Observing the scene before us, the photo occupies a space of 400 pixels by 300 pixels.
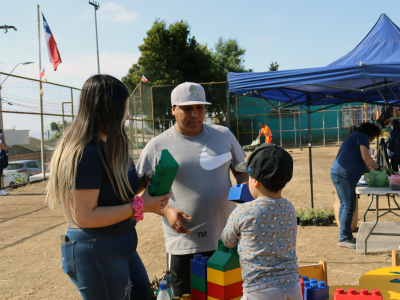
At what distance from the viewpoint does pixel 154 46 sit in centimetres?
3083

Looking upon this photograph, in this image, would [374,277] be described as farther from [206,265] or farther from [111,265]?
[111,265]

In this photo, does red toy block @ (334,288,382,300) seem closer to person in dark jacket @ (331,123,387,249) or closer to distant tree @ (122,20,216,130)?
person in dark jacket @ (331,123,387,249)

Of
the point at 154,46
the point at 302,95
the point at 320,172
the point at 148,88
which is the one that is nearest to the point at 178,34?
the point at 154,46

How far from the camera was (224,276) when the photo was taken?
5.53 feet

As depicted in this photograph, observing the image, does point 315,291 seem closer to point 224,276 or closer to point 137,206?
point 224,276

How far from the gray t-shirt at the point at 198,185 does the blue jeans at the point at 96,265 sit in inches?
31.5

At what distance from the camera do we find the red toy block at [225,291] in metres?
1.71

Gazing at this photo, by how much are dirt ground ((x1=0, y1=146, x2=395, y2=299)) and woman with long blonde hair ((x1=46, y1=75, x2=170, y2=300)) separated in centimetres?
262

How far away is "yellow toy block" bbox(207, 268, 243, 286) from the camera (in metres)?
1.69

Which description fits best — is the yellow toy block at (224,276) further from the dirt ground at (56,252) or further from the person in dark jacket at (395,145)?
the person in dark jacket at (395,145)

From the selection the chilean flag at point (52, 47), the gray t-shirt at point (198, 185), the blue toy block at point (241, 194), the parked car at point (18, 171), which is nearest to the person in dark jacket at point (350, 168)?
the gray t-shirt at point (198, 185)

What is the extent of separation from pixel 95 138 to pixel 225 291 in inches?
36.7

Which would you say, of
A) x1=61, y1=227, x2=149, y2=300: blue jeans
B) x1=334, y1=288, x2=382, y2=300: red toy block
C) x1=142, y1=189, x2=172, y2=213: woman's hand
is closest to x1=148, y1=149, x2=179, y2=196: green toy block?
x1=142, y1=189, x2=172, y2=213: woman's hand

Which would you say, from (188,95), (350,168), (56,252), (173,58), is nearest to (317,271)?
(188,95)
